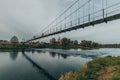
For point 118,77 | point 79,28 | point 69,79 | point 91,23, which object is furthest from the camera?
point 79,28

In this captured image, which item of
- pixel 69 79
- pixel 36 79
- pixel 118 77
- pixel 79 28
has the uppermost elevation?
pixel 79 28

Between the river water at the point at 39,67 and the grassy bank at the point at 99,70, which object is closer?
the grassy bank at the point at 99,70

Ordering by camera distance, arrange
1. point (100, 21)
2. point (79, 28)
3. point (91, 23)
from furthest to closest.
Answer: point (79, 28), point (91, 23), point (100, 21)

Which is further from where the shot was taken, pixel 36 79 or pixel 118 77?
pixel 36 79

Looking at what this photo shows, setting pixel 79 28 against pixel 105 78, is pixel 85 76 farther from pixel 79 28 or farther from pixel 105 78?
pixel 79 28

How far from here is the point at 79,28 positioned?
145 feet

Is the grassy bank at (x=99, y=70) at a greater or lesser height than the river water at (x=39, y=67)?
greater

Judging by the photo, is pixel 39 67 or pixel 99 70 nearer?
pixel 99 70

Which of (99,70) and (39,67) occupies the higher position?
(99,70)

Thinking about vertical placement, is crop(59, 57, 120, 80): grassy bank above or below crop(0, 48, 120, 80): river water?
above

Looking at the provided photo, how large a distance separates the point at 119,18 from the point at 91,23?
29.3 ft

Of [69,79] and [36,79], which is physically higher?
[69,79]

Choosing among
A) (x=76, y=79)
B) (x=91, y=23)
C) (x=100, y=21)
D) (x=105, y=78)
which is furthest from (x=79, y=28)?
(x=105, y=78)

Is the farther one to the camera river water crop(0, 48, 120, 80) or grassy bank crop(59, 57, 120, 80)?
river water crop(0, 48, 120, 80)
